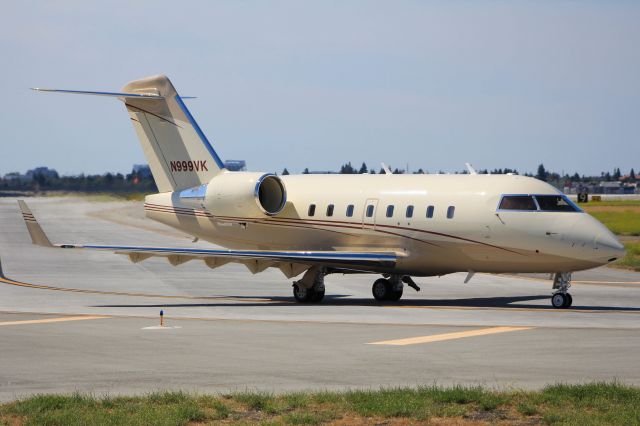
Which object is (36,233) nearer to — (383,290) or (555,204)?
(383,290)

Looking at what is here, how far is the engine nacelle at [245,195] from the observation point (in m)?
31.7

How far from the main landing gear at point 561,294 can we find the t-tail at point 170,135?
440 inches

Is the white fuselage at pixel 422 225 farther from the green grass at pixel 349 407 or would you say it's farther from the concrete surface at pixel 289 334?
the green grass at pixel 349 407

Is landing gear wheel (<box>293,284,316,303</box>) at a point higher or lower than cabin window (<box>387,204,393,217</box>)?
lower

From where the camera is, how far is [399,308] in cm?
2775

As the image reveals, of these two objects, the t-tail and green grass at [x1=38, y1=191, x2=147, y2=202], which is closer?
the t-tail

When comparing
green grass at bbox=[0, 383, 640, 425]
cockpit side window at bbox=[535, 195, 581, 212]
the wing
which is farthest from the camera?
the wing

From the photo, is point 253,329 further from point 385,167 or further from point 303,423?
point 385,167

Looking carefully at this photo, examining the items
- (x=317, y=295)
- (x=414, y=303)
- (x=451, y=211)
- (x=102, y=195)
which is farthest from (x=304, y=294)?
(x=102, y=195)

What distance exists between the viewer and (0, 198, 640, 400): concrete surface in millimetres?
15758

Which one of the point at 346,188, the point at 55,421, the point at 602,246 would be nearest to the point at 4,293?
the point at 346,188

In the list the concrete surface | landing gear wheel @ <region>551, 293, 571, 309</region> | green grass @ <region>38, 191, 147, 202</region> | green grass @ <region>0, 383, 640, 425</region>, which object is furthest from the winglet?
green grass @ <region>38, 191, 147, 202</region>

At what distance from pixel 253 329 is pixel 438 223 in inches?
324

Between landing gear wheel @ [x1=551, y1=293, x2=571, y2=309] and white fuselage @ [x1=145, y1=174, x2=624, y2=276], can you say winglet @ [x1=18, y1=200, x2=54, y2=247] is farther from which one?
landing gear wheel @ [x1=551, y1=293, x2=571, y2=309]
